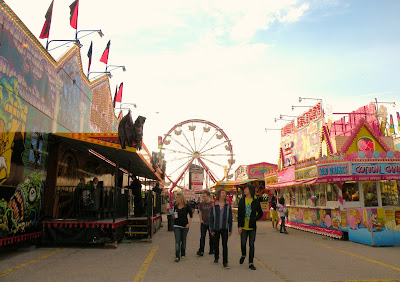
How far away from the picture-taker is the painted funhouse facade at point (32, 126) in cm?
691

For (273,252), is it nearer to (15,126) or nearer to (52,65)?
(15,126)

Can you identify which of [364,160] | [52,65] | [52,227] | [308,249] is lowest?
[308,249]

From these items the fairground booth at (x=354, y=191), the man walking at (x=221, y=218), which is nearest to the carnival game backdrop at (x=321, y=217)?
the fairground booth at (x=354, y=191)

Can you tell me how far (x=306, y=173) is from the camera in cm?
1341

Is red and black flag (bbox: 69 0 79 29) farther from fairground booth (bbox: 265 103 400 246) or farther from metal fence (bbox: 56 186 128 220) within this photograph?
fairground booth (bbox: 265 103 400 246)

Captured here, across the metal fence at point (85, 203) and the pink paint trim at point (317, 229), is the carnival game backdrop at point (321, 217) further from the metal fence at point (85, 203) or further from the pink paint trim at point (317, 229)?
the metal fence at point (85, 203)

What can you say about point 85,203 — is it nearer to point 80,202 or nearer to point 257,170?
point 80,202

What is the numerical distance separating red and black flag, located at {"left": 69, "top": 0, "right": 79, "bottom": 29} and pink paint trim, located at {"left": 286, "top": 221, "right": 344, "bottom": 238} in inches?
498

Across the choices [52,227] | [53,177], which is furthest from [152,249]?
[53,177]

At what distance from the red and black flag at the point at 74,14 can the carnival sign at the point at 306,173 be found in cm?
1118

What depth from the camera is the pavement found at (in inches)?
210

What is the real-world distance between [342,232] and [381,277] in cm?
587

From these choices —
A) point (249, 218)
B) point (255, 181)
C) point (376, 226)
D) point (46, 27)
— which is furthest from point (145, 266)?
point (255, 181)

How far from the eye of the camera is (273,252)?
26.4ft
